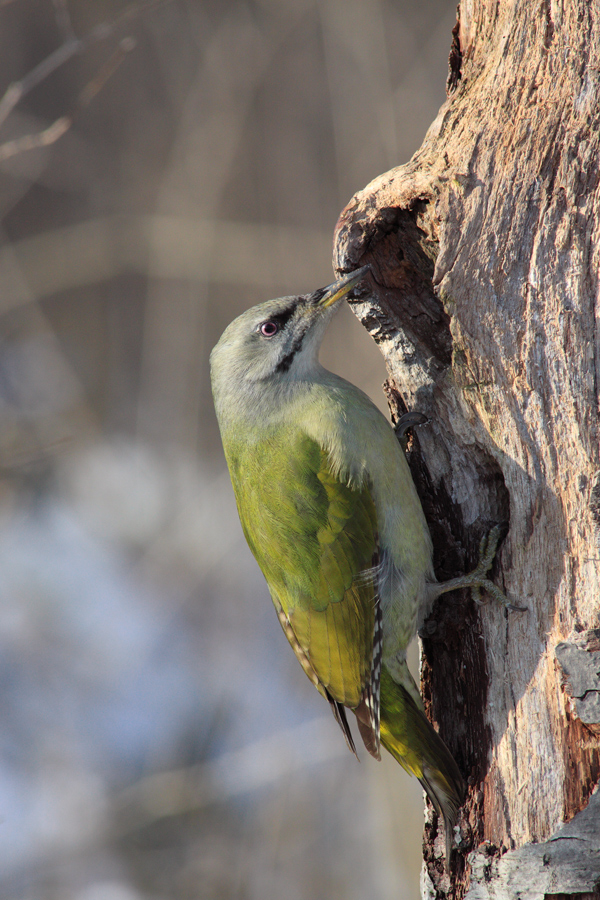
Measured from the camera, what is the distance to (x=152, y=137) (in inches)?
265

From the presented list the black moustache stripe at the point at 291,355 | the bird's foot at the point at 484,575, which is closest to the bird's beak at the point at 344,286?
the black moustache stripe at the point at 291,355

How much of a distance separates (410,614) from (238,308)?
4.28 meters

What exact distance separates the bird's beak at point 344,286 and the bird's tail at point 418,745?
1405mm

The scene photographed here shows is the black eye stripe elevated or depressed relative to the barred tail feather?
elevated

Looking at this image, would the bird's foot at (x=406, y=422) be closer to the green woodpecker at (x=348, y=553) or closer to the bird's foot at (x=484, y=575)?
the green woodpecker at (x=348, y=553)

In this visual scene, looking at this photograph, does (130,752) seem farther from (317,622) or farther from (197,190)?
(197,190)

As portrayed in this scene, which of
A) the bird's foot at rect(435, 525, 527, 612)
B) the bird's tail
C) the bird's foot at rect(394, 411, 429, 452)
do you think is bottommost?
the bird's tail

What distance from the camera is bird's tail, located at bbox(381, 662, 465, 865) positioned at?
2324 mm

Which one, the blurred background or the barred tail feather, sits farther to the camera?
the blurred background

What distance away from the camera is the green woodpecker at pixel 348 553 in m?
2.65

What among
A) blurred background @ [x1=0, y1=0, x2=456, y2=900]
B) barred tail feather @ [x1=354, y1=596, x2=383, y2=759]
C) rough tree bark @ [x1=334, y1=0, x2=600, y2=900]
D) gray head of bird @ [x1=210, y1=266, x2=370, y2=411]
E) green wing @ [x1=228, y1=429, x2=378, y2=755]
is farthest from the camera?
blurred background @ [x1=0, y1=0, x2=456, y2=900]

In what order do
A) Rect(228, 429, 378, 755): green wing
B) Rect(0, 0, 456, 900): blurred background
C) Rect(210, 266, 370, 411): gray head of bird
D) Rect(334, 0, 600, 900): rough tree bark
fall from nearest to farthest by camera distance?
Rect(334, 0, 600, 900): rough tree bark
Rect(228, 429, 378, 755): green wing
Rect(210, 266, 370, 411): gray head of bird
Rect(0, 0, 456, 900): blurred background

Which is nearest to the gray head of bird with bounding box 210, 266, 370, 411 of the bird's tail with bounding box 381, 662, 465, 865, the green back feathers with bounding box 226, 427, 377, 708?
the green back feathers with bounding box 226, 427, 377, 708

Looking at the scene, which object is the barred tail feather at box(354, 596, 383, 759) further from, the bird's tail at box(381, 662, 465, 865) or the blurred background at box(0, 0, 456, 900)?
the blurred background at box(0, 0, 456, 900)
